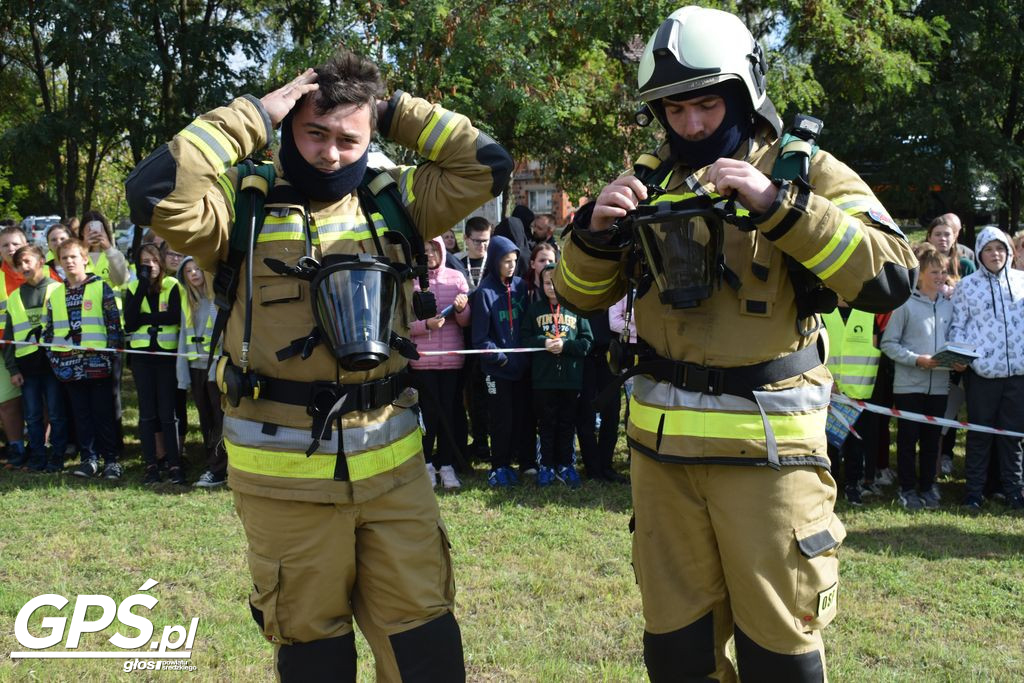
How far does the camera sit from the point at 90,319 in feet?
25.8

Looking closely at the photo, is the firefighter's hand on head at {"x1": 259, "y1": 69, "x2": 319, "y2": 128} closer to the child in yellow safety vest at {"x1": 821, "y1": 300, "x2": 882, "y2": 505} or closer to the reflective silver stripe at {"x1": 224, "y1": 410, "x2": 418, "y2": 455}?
the reflective silver stripe at {"x1": 224, "y1": 410, "x2": 418, "y2": 455}

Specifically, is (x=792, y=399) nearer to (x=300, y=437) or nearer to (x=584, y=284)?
Result: (x=584, y=284)

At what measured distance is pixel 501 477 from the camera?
741cm

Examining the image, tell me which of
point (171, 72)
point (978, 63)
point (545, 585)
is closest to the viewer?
point (545, 585)

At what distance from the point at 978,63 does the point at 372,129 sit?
A: 21.2 meters

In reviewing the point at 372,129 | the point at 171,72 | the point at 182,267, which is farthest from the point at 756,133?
the point at 171,72

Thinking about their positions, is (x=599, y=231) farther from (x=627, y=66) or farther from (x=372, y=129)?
(x=627, y=66)

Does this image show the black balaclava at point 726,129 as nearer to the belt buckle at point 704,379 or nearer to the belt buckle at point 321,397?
the belt buckle at point 704,379

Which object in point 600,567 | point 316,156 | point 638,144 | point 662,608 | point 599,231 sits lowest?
point 600,567

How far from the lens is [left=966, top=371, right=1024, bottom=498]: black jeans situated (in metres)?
6.81

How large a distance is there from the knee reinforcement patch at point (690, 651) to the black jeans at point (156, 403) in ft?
19.2

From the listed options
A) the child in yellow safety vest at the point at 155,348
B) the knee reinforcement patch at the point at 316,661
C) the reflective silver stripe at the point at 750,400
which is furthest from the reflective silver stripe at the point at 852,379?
→ the child in yellow safety vest at the point at 155,348

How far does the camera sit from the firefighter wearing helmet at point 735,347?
2.63 m

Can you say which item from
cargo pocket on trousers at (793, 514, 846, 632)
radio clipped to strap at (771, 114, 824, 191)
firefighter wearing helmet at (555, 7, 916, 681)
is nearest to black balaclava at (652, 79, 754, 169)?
firefighter wearing helmet at (555, 7, 916, 681)
